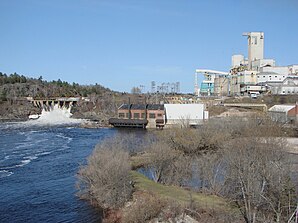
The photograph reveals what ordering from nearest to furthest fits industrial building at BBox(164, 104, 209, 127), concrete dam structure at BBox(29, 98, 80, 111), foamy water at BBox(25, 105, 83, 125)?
1. industrial building at BBox(164, 104, 209, 127)
2. foamy water at BBox(25, 105, 83, 125)
3. concrete dam structure at BBox(29, 98, 80, 111)

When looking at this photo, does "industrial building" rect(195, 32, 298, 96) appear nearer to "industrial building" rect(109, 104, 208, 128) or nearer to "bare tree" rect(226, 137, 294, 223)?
"industrial building" rect(109, 104, 208, 128)

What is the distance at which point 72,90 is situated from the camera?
85.9 metres

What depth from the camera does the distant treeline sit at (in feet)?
252

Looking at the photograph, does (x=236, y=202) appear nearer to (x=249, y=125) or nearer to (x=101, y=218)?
(x=101, y=218)

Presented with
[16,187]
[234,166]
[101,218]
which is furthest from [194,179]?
[16,187]

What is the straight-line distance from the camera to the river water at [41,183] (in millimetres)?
14734

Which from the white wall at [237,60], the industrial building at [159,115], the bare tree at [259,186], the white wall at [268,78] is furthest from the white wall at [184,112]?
the white wall at [237,60]

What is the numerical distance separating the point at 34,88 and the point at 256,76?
47.4 m

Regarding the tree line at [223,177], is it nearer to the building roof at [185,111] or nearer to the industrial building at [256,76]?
the building roof at [185,111]

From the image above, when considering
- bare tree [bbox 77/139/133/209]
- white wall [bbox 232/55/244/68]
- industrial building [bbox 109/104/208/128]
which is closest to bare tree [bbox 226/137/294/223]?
bare tree [bbox 77/139/133/209]

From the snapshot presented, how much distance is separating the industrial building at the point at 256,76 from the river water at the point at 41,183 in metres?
40.1

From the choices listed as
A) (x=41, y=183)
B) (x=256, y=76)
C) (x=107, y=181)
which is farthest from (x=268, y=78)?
(x=107, y=181)

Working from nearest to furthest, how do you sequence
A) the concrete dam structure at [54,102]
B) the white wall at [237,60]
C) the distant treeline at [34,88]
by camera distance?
the concrete dam structure at [54,102] < the distant treeline at [34,88] < the white wall at [237,60]

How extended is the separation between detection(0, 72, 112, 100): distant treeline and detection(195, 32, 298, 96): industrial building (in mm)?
28194
